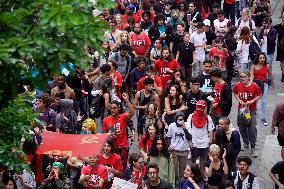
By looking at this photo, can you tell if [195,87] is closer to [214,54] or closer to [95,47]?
[214,54]

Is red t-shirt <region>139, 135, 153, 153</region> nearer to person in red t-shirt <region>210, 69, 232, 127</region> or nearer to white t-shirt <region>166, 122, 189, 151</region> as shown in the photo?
white t-shirt <region>166, 122, 189, 151</region>

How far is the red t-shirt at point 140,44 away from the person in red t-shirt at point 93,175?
7.38 metres

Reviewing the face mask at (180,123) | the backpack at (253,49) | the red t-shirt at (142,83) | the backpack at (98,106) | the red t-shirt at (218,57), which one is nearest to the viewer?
the face mask at (180,123)

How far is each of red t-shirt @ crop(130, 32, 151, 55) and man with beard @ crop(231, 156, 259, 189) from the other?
7.52m

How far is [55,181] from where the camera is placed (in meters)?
12.9

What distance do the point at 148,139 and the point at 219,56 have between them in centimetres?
489

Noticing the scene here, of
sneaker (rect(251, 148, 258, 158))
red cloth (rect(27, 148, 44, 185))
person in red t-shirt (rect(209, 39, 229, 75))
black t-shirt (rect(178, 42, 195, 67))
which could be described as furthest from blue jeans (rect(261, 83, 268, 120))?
red cloth (rect(27, 148, 44, 185))

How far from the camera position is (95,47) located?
7.54 metres

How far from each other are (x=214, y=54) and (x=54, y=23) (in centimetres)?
1208

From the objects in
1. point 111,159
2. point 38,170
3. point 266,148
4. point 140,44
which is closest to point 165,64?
point 140,44

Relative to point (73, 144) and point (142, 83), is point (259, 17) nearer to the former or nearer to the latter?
point (142, 83)

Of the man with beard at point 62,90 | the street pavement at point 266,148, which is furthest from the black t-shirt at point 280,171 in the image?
the man with beard at point 62,90

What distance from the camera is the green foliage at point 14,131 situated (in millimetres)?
9031

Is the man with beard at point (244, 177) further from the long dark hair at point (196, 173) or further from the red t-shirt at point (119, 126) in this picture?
the red t-shirt at point (119, 126)
